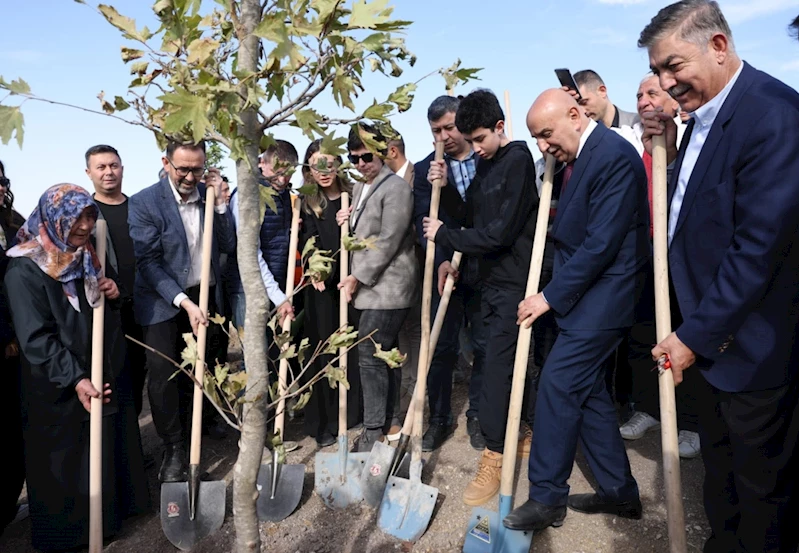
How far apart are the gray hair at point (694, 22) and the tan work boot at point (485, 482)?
2.54 meters

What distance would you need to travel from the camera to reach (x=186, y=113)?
138 centimetres

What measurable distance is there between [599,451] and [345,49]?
2.56 m

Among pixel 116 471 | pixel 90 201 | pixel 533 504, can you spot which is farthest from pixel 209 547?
pixel 90 201

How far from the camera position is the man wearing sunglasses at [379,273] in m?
4.12

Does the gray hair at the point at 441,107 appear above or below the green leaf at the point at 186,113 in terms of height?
above

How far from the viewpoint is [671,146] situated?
3518 mm

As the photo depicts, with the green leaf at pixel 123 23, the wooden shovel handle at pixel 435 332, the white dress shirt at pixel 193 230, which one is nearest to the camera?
the green leaf at pixel 123 23

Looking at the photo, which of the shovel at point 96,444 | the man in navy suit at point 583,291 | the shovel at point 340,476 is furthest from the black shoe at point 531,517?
the shovel at point 96,444

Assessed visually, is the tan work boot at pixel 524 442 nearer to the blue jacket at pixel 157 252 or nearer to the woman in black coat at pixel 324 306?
the woman in black coat at pixel 324 306

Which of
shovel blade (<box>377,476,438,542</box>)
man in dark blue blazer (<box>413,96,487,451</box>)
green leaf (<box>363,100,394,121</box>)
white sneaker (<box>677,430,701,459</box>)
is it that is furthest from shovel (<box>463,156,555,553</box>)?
green leaf (<box>363,100,394,121</box>)

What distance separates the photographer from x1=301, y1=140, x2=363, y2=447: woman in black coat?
14.8 ft

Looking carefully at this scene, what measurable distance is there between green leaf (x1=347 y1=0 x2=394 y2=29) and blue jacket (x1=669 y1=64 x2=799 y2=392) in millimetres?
1510

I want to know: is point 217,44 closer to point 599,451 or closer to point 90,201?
point 90,201

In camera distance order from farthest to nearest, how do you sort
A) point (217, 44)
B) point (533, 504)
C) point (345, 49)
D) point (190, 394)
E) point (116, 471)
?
1. point (190, 394)
2. point (116, 471)
3. point (533, 504)
4. point (345, 49)
5. point (217, 44)
